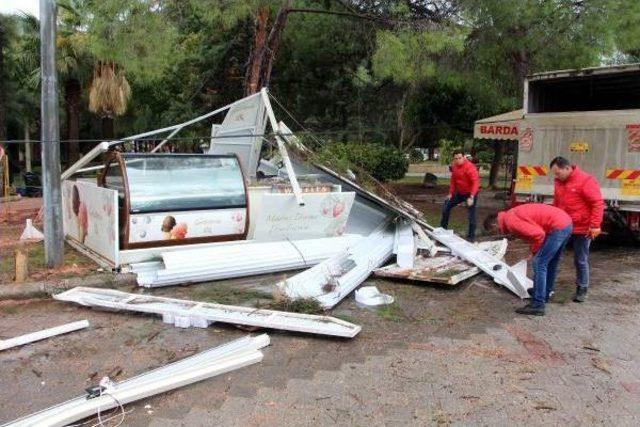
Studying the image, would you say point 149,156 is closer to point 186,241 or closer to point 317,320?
point 186,241

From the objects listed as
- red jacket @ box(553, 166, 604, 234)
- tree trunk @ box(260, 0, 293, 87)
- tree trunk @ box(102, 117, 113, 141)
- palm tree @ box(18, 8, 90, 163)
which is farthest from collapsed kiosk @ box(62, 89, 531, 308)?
tree trunk @ box(102, 117, 113, 141)

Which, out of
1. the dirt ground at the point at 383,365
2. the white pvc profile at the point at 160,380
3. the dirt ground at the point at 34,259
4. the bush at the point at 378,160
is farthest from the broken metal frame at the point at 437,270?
the bush at the point at 378,160

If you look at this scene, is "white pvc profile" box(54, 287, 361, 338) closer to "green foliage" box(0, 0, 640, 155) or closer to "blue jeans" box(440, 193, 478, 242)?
"green foliage" box(0, 0, 640, 155)

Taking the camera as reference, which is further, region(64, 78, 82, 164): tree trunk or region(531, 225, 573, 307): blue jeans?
region(64, 78, 82, 164): tree trunk

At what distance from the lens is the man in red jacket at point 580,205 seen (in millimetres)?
6277

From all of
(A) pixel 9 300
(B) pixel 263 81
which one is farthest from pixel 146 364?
(B) pixel 263 81

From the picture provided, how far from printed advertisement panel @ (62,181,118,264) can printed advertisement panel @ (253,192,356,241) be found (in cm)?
178

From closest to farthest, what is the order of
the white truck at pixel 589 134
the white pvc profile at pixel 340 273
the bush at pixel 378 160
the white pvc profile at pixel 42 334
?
the white pvc profile at pixel 42 334
the white pvc profile at pixel 340 273
the white truck at pixel 589 134
the bush at pixel 378 160

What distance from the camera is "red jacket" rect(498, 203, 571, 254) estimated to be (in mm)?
Answer: 5848

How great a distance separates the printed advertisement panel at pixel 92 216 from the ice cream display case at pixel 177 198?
0.13 m

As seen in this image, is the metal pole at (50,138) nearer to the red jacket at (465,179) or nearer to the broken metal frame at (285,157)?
the broken metal frame at (285,157)

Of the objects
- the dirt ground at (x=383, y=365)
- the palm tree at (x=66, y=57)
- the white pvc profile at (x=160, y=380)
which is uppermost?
the palm tree at (x=66, y=57)

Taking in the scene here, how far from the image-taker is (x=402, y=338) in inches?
210

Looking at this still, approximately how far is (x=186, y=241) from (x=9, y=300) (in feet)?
6.73
